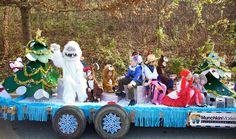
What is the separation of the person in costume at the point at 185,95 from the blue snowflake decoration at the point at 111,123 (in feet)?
2.21

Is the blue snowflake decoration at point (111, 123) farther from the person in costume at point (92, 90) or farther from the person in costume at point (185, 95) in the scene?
the person in costume at point (185, 95)

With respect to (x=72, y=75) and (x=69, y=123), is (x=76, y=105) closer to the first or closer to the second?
(x=69, y=123)

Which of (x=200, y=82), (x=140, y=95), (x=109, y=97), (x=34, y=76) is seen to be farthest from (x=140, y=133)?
(x=34, y=76)

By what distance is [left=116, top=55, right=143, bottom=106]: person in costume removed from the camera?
479 cm

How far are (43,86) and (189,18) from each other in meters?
5.11

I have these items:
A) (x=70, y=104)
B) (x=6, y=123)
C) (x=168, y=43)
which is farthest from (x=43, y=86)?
(x=168, y=43)

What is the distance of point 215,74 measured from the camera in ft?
15.6

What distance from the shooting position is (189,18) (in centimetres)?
902

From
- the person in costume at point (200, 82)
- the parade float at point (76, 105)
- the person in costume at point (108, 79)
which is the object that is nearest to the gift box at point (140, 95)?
the parade float at point (76, 105)

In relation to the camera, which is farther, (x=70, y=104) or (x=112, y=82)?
(x=112, y=82)

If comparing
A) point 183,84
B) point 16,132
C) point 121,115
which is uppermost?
point 183,84

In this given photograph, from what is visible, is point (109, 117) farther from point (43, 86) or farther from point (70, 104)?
point (43, 86)

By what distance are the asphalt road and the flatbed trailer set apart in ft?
0.74

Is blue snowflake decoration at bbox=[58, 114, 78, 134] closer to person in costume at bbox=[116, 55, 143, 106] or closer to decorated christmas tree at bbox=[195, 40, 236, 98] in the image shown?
person in costume at bbox=[116, 55, 143, 106]
